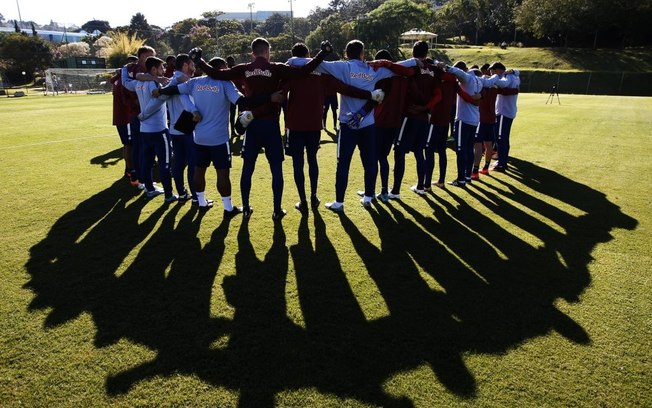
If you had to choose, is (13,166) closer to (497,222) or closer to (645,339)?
(497,222)

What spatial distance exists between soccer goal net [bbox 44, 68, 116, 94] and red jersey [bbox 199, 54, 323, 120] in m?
40.1

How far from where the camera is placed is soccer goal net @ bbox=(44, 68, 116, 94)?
3800cm

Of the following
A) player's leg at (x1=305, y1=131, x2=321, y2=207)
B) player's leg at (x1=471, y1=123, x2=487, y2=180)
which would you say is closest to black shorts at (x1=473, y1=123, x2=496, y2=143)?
player's leg at (x1=471, y1=123, x2=487, y2=180)

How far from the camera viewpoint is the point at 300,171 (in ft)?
18.9

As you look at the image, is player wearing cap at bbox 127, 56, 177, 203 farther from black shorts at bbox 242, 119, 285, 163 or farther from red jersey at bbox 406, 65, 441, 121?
red jersey at bbox 406, 65, 441, 121

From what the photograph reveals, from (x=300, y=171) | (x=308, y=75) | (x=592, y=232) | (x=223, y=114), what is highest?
(x=308, y=75)

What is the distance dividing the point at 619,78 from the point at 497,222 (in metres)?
45.6

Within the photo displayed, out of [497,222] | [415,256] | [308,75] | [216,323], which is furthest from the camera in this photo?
[497,222]

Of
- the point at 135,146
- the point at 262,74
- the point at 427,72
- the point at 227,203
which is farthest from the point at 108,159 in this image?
the point at 427,72

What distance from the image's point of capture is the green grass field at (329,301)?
2725 millimetres

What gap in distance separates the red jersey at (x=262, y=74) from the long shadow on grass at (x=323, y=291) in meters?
1.73

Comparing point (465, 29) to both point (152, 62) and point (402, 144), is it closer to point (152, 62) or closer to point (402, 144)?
point (402, 144)

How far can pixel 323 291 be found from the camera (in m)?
3.88

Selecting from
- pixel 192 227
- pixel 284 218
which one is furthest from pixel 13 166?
pixel 284 218
